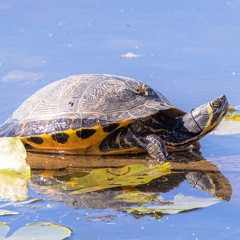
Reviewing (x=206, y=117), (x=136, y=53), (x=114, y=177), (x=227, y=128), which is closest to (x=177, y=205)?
(x=114, y=177)

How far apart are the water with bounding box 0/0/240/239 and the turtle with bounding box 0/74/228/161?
10.5 inches

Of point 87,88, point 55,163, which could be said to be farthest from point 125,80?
point 55,163

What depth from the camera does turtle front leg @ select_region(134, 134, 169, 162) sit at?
6.52 m

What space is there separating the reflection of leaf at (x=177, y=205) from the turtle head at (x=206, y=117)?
1.41m

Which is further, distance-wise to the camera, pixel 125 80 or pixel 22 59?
pixel 22 59

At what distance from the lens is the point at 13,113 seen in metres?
7.04

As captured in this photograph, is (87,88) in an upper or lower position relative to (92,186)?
upper

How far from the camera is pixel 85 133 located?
21.7 feet

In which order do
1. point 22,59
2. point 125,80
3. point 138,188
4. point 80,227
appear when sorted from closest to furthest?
1. point 80,227
2. point 138,188
3. point 125,80
4. point 22,59

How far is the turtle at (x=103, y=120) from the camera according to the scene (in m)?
6.62

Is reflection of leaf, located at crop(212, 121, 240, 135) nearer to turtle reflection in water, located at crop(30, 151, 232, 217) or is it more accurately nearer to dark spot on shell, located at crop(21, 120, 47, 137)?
turtle reflection in water, located at crop(30, 151, 232, 217)

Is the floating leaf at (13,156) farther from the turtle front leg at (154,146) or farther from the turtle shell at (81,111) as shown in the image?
the turtle front leg at (154,146)

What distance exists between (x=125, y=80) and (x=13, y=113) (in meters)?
0.93

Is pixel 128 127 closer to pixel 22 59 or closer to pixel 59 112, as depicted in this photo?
pixel 59 112
